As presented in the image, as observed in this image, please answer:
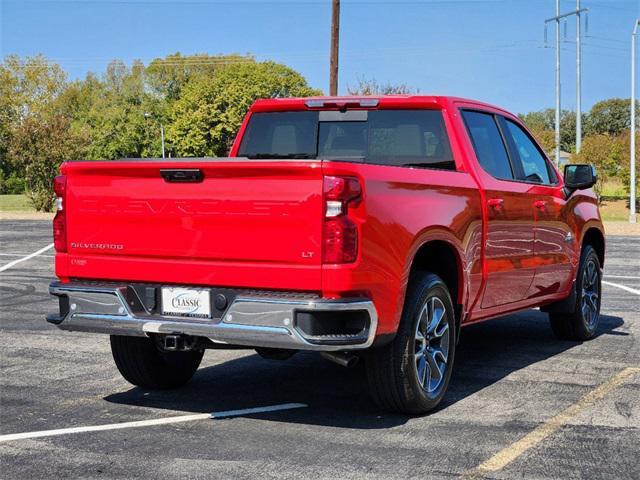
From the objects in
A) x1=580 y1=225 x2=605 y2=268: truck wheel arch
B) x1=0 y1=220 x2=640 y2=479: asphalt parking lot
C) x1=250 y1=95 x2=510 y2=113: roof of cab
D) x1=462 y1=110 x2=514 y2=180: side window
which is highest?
x1=250 y1=95 x2=510 y2=113: roof of cab

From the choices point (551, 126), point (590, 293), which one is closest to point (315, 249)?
point (590, 293)

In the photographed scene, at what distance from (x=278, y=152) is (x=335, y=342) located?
2.63 m

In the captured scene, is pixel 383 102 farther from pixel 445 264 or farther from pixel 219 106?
pixel 219 106

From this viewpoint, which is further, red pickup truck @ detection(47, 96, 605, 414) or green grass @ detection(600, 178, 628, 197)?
green grass @ detection(600, 178, 628, 197)

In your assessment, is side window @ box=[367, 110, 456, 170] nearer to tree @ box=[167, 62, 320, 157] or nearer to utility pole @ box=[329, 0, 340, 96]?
utility pole @ box=[329, 0, 340, 96]

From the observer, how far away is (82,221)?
5562mm

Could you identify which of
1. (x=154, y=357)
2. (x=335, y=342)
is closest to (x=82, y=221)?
(x=154, y=357)

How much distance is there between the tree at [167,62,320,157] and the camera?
8319 centimetres

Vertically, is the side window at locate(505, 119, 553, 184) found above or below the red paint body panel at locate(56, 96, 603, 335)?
above

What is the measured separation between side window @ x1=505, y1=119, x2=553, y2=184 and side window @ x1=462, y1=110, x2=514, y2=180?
0.29 metres

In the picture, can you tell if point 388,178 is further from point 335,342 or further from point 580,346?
point 580,346

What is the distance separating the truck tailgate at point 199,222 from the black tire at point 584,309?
14.1ft

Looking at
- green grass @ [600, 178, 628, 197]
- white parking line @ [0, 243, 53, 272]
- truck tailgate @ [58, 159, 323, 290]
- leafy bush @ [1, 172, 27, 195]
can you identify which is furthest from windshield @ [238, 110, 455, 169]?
leafy bush @ [1, 172, 27, 195]

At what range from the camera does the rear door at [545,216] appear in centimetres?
750
